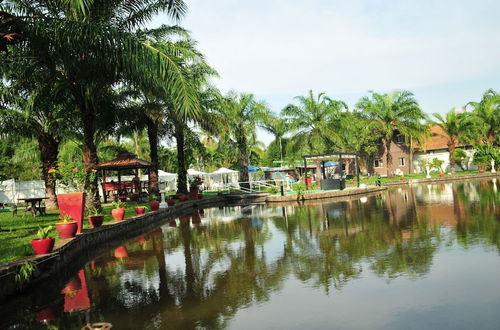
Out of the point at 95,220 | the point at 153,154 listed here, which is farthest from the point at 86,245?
the point at 153,154

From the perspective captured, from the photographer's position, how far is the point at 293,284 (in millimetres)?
7070

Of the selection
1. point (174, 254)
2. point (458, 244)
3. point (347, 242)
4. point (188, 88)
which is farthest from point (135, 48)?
point (458, 244)

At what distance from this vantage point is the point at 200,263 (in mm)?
9250

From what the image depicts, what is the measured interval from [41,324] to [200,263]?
386cm

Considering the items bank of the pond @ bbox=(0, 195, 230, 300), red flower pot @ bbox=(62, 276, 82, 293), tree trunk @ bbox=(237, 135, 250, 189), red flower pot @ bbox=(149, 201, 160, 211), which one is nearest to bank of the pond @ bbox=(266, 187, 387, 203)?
tree trunk @ bbox=(237, 135, 250, 189)

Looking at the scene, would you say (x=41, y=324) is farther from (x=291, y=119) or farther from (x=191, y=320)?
(x=291, y=119)

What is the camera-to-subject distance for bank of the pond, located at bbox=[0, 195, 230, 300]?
716 cm

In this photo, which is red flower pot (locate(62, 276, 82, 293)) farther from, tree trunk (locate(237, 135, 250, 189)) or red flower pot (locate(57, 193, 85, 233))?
tree trunk (locate(237, 135, 250, 189))

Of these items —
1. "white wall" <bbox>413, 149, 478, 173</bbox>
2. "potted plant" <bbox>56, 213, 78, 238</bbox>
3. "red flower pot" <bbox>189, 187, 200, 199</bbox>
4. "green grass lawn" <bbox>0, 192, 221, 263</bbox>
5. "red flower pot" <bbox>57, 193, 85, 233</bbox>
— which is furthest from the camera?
"white wall" <bbox>413, 149, 478, 173</bbox>

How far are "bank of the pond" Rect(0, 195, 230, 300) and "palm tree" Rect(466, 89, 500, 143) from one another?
3710 cm

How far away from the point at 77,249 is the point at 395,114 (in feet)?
131

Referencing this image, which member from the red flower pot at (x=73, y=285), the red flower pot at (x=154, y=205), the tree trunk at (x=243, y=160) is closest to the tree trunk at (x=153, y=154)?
the red flower pot at (x=154, y=205)

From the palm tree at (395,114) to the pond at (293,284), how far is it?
110ft

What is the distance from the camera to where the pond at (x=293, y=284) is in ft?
18.0
